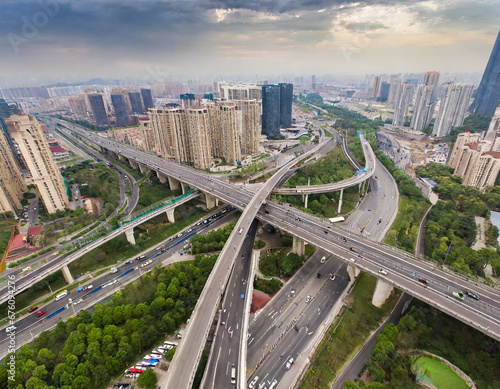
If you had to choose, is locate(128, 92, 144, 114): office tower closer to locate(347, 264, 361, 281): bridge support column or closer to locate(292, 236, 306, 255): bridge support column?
locate(292, 236, 306, 255): bridge support column

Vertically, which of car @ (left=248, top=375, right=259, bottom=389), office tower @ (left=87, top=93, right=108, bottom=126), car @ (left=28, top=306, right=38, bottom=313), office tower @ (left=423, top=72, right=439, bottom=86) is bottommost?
Result: car @ (left=248, top=375, right=259, bottom=389)

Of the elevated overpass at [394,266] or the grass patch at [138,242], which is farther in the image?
the grass patch at [138,242]

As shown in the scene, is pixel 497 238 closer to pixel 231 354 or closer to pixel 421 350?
pixel 421 350

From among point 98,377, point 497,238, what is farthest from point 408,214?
point 98,377

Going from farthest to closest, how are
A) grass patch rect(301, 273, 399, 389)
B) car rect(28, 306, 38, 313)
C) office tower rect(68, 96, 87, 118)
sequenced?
office tower rect(68, 96, 87, 118) → car rect(28, 306, 38, 313) → grass patch rect(301, 273, 399, 389)

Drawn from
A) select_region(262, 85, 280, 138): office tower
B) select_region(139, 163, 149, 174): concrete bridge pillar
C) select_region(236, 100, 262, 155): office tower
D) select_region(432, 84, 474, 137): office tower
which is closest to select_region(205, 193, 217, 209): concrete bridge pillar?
select_region(139, 163, 149, 174): concrete bridge pillar

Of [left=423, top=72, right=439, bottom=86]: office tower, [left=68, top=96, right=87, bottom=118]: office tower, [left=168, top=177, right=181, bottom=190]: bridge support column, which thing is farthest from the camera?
[left=423, top=72, right=439, bottom=86]: office tower

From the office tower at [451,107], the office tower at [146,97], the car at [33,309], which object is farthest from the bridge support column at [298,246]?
the office tower at [146,97]

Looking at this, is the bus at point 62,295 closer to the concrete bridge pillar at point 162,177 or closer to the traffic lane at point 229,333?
the traffic lane at point 229,333
